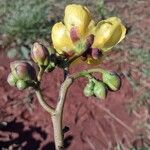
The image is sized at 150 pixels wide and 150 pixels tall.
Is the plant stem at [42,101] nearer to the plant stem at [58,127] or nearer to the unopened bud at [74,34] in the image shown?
the plant stem at [58,127]

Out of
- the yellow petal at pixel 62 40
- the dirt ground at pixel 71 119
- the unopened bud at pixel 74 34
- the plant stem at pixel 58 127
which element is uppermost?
the unopened bud at pixel 74 34

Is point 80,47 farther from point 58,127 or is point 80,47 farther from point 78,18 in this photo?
point 58,127

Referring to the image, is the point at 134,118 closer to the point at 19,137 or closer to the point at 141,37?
the point at 19,137

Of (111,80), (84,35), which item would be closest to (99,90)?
(111,80)

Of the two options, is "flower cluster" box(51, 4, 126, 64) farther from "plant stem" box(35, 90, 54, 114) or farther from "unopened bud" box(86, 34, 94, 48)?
"plant stem" box(35, 90, 54, 114)

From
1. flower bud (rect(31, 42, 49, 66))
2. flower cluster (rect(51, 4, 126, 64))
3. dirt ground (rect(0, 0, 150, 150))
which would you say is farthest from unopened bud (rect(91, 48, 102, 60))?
dirt ground (rect(0, 0, 150, 150))

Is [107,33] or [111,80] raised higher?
[107,33]

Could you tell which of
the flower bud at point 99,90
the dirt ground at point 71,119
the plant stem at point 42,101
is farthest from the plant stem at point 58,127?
the dirt ground at point 71,119
